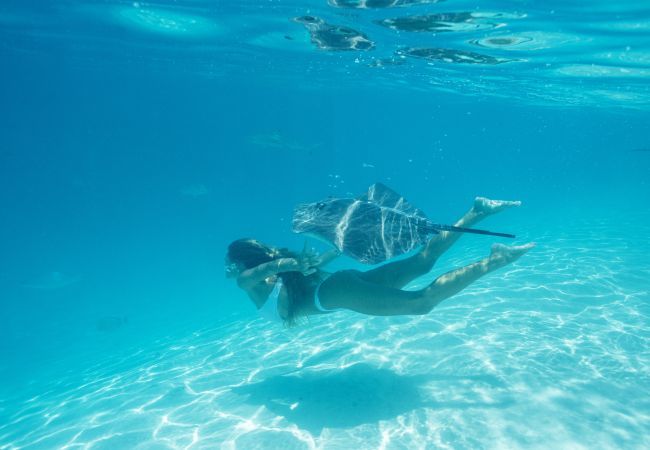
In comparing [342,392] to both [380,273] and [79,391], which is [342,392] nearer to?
[380,273]

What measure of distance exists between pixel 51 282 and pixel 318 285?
3946 cm

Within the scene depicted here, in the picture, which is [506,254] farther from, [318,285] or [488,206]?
[318,285]

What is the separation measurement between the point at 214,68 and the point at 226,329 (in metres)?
19.4

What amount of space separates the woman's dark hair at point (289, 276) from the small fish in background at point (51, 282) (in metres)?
37.7

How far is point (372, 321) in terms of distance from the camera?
10.4 meters

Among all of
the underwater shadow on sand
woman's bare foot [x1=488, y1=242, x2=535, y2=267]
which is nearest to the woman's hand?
the underwater shadow on sand

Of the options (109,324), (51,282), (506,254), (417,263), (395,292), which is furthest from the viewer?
(51,282)

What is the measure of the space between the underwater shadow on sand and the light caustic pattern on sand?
29 mm

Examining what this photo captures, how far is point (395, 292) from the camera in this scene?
623cm

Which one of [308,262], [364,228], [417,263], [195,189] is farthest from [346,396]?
[195,189]

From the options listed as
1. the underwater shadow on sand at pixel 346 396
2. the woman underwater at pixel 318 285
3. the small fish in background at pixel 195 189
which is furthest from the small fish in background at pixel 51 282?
the woman underwater at pixel 318 285

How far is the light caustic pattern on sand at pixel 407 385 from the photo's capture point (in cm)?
561

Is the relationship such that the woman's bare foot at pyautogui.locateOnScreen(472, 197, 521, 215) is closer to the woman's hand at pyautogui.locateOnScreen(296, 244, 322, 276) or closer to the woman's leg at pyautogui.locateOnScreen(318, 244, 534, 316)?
the woman's leg at pyautogui.locateOnScreen(318, 244, 534, 316)

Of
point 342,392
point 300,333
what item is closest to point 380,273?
point 342,392
